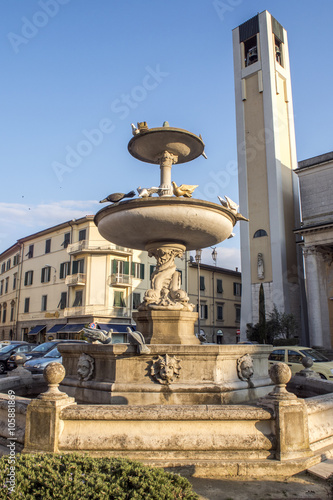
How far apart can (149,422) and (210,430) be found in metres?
0.74

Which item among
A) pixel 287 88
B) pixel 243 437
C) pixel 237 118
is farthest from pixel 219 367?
pixel 287 88

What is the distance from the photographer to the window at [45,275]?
42.0 metres

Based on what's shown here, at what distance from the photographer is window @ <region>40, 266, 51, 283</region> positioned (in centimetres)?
4203

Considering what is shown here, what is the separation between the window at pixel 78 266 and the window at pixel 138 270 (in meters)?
4.98

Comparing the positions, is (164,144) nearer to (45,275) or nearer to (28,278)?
(45,275)

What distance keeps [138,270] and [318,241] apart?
16.9 m

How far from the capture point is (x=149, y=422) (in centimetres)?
492

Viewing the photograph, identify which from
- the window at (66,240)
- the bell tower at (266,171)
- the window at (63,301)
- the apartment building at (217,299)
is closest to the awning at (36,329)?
the window at (63,301)

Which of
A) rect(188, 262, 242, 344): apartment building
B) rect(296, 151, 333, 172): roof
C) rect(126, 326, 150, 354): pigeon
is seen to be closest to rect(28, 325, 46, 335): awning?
rect(188, 262, 242, 344): apartment building

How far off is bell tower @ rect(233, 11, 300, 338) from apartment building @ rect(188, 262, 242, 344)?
8.10 metres

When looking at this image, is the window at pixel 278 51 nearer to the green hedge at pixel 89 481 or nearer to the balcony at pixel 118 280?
the balcony at pixel 118 280

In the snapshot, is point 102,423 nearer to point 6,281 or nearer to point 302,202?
point 302,202

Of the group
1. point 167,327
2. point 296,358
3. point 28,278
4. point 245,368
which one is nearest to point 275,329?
point 296,358

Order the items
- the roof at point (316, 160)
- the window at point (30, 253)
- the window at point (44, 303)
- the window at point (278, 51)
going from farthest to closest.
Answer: the window at point (30, 253) < the window at point (278, 51) < the window at point (44, 303) < the roof at point (316, 160)
